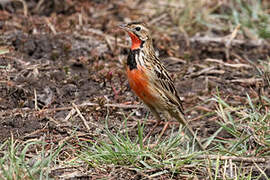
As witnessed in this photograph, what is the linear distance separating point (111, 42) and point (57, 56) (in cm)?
119

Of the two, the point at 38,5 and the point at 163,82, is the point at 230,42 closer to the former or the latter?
the point at 163,82

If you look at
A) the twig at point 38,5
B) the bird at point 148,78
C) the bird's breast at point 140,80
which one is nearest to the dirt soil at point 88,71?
the twig at point 38,5

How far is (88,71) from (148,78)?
5.57 feet

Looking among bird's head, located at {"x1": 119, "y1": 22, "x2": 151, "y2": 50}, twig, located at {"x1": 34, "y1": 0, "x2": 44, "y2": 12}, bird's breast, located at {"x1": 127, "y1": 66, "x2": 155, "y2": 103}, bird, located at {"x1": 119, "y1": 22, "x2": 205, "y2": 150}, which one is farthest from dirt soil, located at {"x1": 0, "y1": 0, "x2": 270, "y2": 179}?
bird's head, located at {"x1": 119, "y1": 22, "x2": 151, "y2": 50}

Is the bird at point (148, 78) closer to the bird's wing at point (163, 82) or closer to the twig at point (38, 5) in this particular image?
the bird's wing at point (163, 82)

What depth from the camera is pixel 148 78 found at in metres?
6.30

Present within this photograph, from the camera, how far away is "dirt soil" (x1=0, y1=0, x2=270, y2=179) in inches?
258

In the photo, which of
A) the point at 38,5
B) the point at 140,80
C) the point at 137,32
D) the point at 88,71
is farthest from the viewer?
the point at 38,5

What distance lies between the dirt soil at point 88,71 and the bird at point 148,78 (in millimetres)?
414

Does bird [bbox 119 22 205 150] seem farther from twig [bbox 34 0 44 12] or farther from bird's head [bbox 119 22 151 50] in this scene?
twig [bbox 34 0 44 12]

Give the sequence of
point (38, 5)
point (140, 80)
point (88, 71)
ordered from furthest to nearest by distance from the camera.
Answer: point (38, 5) → point (88, 71) → point (140, 80)

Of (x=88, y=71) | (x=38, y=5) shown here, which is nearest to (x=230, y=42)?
(x=88, y=71)

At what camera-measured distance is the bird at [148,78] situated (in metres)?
6.27

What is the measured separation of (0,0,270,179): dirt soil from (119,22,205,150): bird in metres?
0.41
